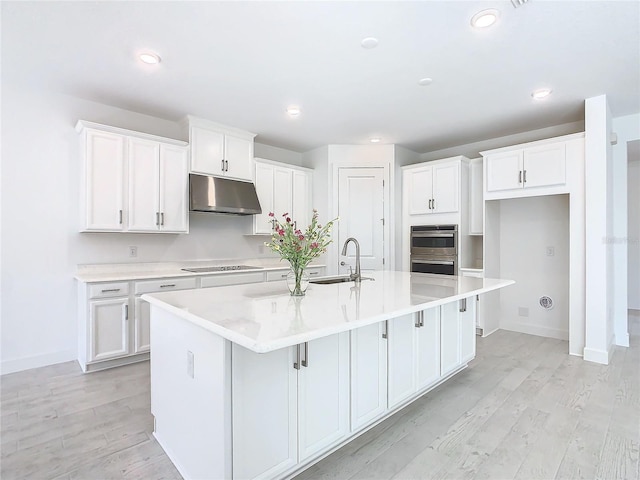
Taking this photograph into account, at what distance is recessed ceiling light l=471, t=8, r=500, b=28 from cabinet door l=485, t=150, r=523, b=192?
220cm

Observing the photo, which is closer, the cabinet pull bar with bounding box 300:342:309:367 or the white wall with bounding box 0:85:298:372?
the cabinet pull bar with bounding box 300:342:309:367

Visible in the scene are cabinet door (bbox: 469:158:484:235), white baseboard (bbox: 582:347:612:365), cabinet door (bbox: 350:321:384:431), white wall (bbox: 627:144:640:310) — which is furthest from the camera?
white wall (bbox: 627:144:640:310)

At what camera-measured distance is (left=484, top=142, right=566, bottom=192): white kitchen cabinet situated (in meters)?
3.70

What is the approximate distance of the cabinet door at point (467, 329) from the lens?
9.55 ft

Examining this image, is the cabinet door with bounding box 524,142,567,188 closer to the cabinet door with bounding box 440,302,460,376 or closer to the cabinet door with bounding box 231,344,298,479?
the cabinet door with bounding box 440,302,460,376

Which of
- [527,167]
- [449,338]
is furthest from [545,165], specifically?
[449,338]

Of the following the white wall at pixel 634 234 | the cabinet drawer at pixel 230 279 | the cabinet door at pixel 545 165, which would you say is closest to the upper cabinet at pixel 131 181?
the cabinet drawer at pixel 230 279

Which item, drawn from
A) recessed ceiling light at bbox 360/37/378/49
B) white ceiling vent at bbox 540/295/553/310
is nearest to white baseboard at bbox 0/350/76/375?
recessed ceiling light at bbox 360/37/378/49

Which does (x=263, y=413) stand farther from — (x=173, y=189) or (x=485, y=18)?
(x=173, y=189)

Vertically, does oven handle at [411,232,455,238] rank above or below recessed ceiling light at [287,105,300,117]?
below

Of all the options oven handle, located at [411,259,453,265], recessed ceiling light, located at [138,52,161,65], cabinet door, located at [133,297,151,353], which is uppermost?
recessed ceiling light, located at [138,52,161,65]

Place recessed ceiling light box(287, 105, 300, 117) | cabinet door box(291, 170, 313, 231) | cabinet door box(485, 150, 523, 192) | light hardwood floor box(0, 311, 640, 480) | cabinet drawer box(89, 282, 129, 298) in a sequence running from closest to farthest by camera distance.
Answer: light hardwood floor box(0, 311, 640, 480), cabinet drawer box(89, 282, 129, 298), recessed ceiling light box(287, 105, 300, 117), cabinet door box(485, 150, 523, 192), cabinet door box(291, 170, 313, 231)

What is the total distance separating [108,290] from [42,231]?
0.93 m

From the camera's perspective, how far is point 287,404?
158cm
